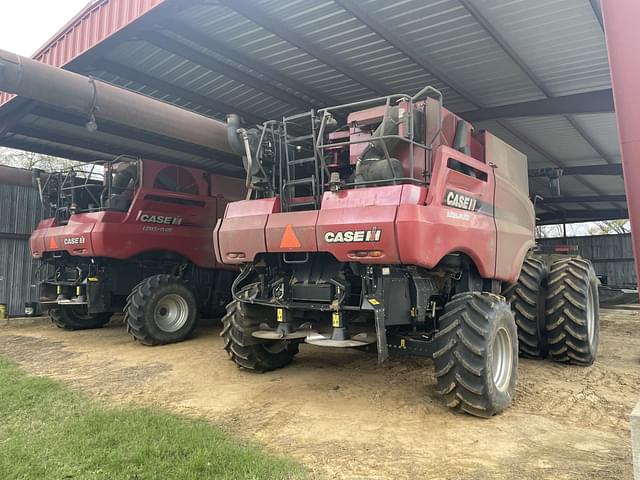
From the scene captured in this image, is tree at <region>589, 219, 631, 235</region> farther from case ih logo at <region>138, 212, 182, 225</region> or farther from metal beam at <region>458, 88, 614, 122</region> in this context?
case ih logo at <region>138, 212, 182, 225</region>

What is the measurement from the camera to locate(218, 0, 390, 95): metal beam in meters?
7.38

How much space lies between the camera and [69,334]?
1025 cm

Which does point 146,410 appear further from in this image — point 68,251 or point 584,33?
point 584,33

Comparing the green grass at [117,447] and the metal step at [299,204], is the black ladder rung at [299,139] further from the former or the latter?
the green grass at [117,447]

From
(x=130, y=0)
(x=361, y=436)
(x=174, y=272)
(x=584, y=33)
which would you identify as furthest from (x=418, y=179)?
(x=174, y=272)

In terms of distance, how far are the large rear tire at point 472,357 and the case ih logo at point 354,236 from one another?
3.52 ft

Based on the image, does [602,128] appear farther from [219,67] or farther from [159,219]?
[159,219]

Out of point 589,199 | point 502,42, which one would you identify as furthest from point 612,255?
point 502,42

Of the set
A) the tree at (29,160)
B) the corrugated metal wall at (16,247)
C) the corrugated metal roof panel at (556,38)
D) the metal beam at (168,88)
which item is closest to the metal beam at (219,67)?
the metal beam at (168,88)

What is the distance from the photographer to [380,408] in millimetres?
4895

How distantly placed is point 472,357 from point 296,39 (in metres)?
6.02

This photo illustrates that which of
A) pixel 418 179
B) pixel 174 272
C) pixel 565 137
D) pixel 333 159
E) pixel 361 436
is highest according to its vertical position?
pixel 565 137

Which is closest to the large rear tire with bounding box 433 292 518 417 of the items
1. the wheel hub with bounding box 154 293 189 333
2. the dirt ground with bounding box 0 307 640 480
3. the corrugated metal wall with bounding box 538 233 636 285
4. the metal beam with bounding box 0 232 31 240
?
the dirt ground with bounding box 0 307 640 480

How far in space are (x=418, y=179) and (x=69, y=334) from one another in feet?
27.8
